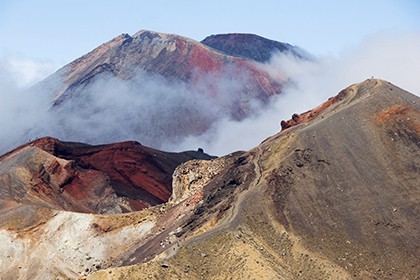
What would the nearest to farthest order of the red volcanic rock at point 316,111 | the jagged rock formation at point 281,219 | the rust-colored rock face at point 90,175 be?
the jagged rock formation at point 281,219
the red volcanic rock at point 316,111
the rust-colored rock face at point 90,175

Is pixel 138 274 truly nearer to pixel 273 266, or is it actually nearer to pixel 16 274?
pixel 273 266

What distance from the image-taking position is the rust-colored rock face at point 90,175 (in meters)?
121

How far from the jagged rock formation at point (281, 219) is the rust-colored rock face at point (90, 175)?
1423cm

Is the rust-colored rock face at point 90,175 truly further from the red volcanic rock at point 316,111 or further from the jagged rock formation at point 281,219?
the red volcanic rock at point 316,111

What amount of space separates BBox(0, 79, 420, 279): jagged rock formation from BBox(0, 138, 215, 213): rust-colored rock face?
14226 mm

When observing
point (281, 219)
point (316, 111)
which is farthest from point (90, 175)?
point (281, 219)

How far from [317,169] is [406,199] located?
31.8 feet

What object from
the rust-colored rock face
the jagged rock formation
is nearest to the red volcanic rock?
the jagged rock formation

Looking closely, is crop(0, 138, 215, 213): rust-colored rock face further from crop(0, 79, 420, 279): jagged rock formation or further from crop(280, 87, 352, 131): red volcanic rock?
crop(280, 87, 352, 131): red volcanic rock

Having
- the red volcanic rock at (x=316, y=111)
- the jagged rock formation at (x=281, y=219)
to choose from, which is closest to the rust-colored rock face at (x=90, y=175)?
the jagged rock formation at (x=281, y=219)

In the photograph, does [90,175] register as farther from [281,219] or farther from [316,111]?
[281,219]

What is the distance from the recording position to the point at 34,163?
126312 mm

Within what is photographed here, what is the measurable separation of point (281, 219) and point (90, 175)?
204 feet

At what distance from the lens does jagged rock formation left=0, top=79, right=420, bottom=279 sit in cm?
7288
